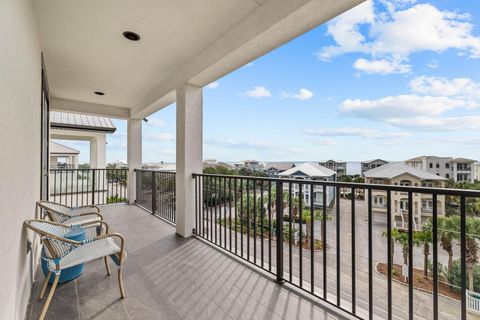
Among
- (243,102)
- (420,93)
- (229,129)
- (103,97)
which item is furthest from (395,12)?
(229,129)

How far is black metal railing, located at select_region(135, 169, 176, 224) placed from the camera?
4.48 m

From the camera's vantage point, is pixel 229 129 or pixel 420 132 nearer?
pixel 420 132

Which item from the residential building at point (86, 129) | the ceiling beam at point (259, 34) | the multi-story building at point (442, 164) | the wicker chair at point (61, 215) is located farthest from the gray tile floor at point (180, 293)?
the residential building at point (86, 129)

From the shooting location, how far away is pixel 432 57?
21.6 ft

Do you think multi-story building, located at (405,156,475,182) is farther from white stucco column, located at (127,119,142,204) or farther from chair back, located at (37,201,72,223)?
white stucco column, located at (127,119,142,204)

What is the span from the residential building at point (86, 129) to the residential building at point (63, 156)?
103 cm

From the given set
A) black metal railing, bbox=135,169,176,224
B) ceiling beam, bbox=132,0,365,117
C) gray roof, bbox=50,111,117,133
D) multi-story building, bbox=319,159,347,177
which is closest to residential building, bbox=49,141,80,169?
gray roof, bbox=50,111,117,133

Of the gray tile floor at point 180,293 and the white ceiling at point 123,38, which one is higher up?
the white ceiling at point 123,38

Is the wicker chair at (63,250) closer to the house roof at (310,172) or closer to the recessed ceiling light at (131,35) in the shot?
the house roof at (310,172)

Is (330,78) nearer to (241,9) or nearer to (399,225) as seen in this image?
(241,9)

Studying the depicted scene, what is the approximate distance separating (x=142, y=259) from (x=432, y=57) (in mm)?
9132

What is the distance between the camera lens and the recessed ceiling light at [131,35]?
2.69m

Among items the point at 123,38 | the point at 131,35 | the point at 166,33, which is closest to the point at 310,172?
the point at 166,33

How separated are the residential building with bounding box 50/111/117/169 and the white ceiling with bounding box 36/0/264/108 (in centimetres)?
269
